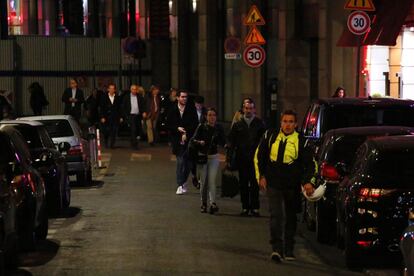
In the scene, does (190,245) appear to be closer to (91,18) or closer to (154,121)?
(154,121)

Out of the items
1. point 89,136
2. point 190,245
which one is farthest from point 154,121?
point 190,245

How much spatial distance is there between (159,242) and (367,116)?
3.94 m

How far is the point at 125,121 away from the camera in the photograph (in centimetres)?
2862

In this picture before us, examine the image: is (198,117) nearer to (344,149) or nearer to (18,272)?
(344,149)

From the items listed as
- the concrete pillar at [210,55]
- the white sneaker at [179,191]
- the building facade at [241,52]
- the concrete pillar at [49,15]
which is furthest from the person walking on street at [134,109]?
the concrete pillar at [49,15]

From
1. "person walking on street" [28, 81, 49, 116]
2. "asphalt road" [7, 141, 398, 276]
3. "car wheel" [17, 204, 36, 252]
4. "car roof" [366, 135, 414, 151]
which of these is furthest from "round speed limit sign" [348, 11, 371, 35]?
"person walking on street" [28, 81, 49, 116]

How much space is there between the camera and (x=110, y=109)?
27.8 m

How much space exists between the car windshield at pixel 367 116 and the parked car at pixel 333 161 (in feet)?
5.73

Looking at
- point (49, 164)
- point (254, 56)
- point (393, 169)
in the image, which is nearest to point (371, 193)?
point (393, 169)

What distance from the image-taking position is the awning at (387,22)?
2228 centimetres

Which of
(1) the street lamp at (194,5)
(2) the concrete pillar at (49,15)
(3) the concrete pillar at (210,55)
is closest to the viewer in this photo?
(3) the concrete pillar at (210,55)

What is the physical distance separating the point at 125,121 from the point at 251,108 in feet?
45.2

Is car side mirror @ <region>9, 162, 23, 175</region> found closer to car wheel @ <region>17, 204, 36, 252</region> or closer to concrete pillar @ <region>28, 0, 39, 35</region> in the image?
car wheel @ <region>17, 204, 36, 252</region>

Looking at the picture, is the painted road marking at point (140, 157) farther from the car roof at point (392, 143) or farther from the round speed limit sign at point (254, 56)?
the car roof at point (392, 143)
